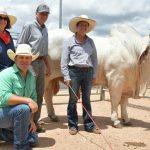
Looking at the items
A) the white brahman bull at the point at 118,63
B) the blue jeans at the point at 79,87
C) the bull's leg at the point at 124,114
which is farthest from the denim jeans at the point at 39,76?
the bull's leg at the point at 124,114

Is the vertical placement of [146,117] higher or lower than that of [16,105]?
lower

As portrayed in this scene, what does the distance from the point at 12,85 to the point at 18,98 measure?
0.21 metres

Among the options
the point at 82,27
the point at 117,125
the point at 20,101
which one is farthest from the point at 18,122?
the point at 117,125

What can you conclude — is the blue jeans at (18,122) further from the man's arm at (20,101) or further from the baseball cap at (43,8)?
the baseball cap at (43,8)

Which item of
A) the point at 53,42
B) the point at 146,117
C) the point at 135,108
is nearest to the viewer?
the point at 53,42

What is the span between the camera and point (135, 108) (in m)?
10.0

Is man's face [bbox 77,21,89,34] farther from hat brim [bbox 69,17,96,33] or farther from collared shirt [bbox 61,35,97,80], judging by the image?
collared shirt [bbox 61,35,97,80]

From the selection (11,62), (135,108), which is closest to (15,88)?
(11,62)

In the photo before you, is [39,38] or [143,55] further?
[143,55]

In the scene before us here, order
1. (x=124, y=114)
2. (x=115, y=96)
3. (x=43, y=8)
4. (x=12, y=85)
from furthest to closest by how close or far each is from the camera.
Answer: (x=124, y=114), (x=115, y=96), (x=43, y=8), (x=12, y=85)

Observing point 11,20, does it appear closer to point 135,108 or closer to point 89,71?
point 89,71

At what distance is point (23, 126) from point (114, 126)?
8.34ft

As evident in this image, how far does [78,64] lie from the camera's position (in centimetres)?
623

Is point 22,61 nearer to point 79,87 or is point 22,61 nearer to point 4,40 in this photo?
point 4,40
